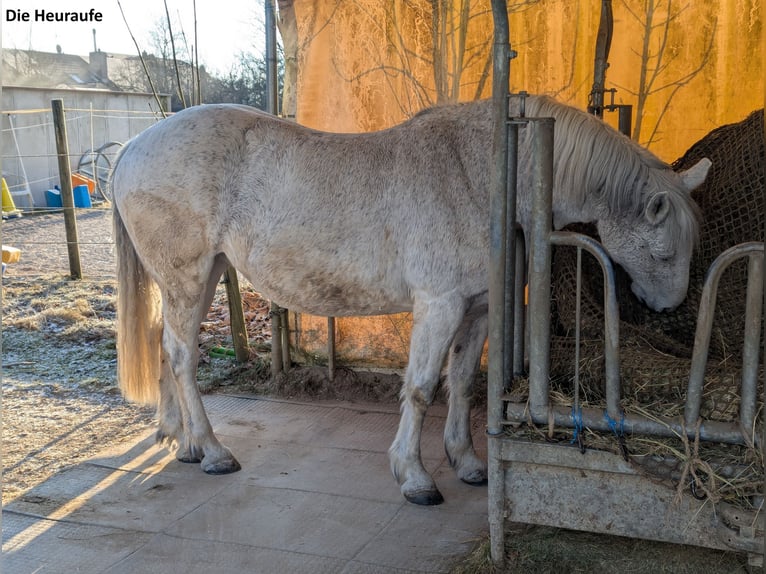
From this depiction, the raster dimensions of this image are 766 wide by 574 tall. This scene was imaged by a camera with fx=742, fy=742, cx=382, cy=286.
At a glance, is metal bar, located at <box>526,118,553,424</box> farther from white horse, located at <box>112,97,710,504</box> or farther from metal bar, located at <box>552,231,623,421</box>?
white horse, located at <box>112,97,710,504</box>

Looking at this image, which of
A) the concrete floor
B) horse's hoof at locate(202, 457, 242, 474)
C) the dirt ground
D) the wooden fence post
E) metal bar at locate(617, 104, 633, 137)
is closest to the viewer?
the dirt ground

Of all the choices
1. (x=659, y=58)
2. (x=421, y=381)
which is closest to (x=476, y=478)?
(x=421, y=381)

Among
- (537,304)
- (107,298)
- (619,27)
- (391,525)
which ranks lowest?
(391,525)

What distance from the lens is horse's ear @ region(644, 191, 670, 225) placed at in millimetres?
3059

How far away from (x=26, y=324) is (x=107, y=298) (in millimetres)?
956

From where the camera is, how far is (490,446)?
2807 millimetres

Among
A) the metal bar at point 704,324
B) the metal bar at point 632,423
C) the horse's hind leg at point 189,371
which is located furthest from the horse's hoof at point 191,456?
the metal bar at point 704,324

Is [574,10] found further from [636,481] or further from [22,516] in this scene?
[22,516]

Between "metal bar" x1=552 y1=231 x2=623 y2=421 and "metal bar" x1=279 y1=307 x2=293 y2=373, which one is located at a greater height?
"metal bar" x1=552 y1=231 x2=623 y2=421

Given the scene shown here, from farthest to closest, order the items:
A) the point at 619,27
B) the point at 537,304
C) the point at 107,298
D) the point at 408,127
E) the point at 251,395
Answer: the point at 107,298, the point at 251,395, the point at 619,27, the point at 408,127, the point at 537,304

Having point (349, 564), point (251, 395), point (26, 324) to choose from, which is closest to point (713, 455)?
point (349, 564)

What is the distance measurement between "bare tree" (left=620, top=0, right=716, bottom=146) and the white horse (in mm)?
1374

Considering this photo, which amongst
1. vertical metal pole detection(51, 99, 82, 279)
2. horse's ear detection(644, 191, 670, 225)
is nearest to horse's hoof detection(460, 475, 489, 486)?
horse's ear detection(644, 191, 670, 225)

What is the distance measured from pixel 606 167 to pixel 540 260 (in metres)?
0.80
